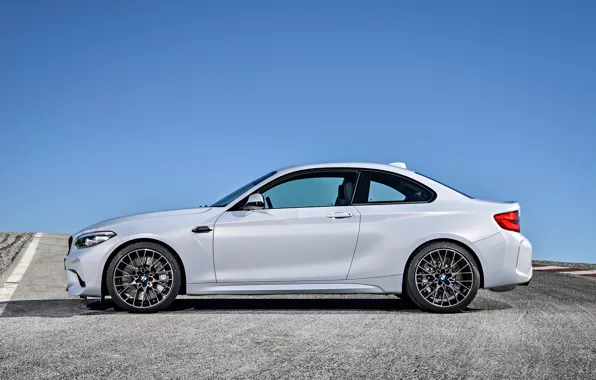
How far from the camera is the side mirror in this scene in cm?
782

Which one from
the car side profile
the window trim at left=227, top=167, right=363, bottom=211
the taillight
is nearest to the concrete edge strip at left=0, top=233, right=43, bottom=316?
the car side profile

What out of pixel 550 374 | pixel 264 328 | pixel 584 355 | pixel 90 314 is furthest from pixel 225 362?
pixel 90 314

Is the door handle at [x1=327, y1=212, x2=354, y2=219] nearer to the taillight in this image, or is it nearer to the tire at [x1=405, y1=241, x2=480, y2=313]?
the tire at [x1=405, y1=241, x2=480, y2=313]

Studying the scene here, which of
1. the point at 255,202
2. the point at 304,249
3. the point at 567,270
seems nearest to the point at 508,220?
the point at 304,249

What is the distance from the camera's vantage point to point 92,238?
7992mm

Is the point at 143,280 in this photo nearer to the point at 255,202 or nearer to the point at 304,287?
the point at 255,202

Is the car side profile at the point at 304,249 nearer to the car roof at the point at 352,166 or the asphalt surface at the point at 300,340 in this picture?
the car roof at the point at 352,166

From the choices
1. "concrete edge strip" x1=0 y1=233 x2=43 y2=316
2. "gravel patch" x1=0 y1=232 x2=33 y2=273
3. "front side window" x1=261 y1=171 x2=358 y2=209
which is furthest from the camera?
"gravel patch" x1=0 y1=232 x2=33 y2=273

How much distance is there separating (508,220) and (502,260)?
1.48 ft

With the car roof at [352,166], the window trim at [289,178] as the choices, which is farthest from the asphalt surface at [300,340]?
the car roof at [352,166]

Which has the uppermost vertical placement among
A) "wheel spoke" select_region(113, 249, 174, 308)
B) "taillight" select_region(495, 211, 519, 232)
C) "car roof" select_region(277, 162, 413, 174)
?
"car roof" select_region(277, 162, 413, 174)

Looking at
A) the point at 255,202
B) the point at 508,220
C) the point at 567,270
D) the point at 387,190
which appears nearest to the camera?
the point at 255,202

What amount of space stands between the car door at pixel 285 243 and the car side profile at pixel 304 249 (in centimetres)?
1

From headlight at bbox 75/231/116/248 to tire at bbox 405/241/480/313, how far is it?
324cm
